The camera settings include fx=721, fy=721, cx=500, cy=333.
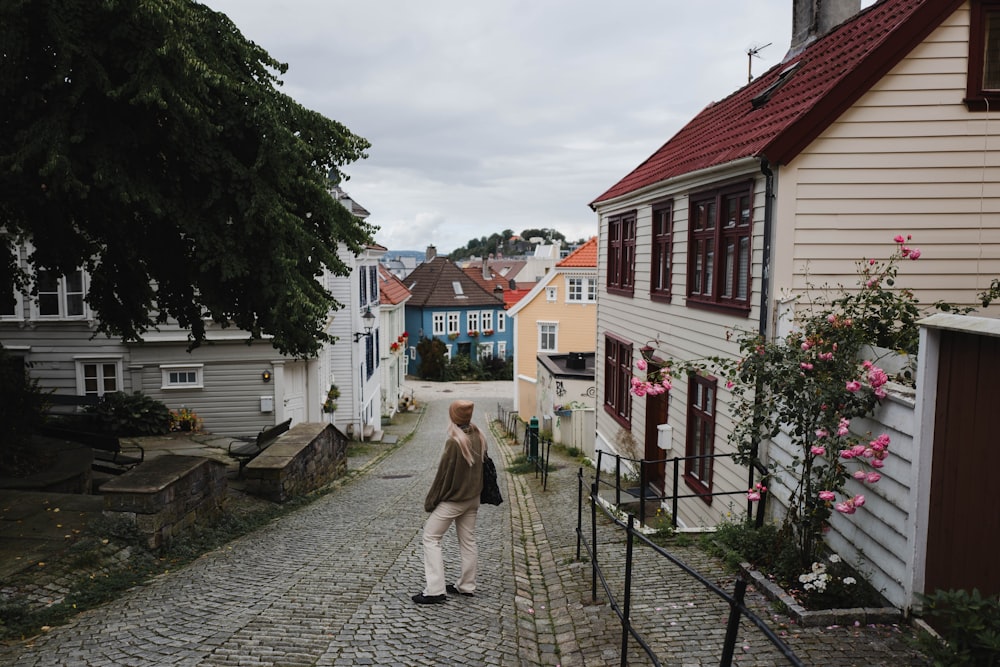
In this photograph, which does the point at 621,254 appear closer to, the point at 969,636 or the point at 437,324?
the point at 969,636

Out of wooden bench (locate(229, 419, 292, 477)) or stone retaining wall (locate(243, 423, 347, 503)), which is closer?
stone retaining wall (locate(243, 423, 347, 503))

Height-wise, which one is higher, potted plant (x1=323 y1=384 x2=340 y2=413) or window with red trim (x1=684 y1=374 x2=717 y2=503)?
window with red trim (x1=684 y1=374 x2=717 y2=503)

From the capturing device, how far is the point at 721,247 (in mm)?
10227

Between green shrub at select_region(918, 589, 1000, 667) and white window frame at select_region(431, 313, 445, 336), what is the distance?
58134 millimetres

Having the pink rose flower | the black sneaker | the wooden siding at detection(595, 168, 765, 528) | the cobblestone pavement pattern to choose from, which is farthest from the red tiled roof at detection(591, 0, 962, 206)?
the black sneaker

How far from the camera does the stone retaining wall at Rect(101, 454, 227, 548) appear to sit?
7480 mm

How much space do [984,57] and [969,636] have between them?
7.23 metres

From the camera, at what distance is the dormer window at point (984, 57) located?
8133 millimetres

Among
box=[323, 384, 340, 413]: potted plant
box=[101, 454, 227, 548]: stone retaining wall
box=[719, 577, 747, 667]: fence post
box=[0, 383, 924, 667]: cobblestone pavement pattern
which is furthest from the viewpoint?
box=[323, 384, 340, 413]: potted plant

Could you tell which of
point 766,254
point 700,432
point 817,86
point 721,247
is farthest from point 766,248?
point 700,432

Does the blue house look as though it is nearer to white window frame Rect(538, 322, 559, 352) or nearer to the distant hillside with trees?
white window frame Rect(538, 322, 559, 352)

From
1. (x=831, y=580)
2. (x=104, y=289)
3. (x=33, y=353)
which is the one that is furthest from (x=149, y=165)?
(x=33, y=353)

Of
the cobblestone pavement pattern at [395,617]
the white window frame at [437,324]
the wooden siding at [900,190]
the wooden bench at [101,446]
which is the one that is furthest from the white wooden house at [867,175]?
the white window frame at [437,324]

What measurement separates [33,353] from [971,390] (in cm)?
2135
